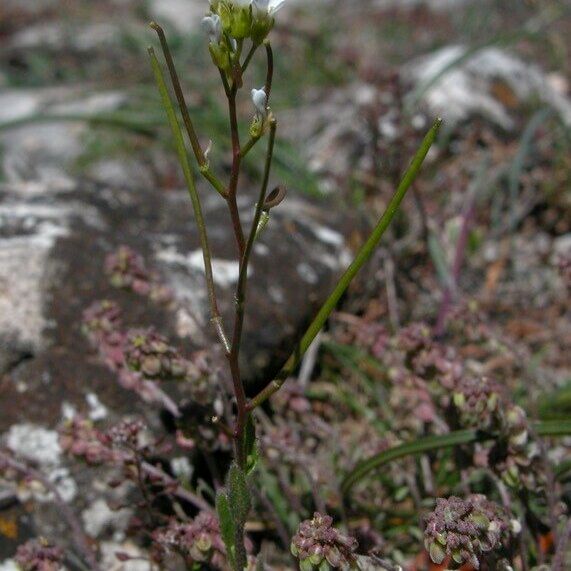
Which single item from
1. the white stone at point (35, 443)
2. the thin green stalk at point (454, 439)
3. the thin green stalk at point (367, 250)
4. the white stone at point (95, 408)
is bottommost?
the white stone at point (35, 443)

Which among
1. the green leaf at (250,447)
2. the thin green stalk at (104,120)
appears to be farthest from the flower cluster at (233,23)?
the thin green stalk at (104,120)

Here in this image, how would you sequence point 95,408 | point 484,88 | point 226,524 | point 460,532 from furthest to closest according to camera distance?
point 484,88
point 95,408
point 226,524
point 460,532

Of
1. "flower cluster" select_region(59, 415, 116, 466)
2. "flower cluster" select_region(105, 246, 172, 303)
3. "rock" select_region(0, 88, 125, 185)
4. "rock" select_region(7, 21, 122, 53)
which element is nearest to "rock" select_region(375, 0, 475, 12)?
"rock" select_region(7, 21, 122, 53)

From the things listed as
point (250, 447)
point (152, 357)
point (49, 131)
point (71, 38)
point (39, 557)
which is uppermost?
point (71, 38)

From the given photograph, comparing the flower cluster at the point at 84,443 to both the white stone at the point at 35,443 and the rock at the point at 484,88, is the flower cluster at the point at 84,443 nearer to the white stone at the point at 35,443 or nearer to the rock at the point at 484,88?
the white stone at the point at 35,443

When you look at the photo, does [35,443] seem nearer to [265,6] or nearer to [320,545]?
[320,545]

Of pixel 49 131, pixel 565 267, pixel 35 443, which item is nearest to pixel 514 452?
pixel 565 267

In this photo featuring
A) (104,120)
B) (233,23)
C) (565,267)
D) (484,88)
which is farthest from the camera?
(484,88)
